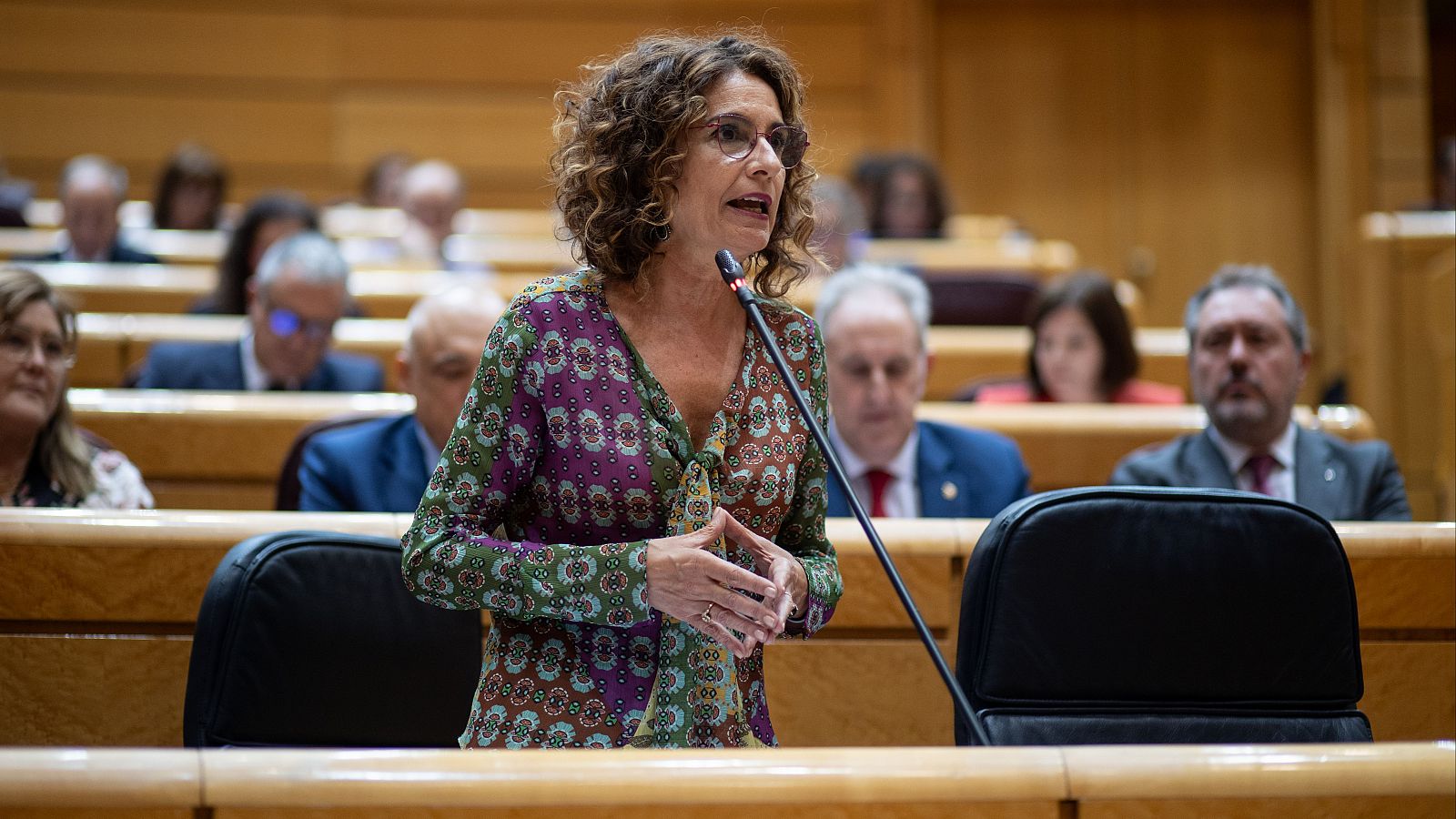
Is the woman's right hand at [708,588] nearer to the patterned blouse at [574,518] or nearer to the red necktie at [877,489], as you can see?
the patterned blouse at [574,518]

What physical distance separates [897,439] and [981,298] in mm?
1469

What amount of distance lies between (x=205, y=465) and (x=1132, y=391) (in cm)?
178

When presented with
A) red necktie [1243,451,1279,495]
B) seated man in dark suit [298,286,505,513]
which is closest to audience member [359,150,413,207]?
seated man in dark suit [298,286,505,513]

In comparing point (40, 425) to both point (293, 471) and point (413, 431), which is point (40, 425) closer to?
point (293, 471)

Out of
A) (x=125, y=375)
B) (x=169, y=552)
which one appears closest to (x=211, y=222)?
(x=125, y=375)

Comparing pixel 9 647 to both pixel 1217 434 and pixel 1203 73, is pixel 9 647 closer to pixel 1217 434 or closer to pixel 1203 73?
pixel 1217 434

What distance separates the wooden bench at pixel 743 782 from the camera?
900 millimetres

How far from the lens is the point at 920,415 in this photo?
255cm

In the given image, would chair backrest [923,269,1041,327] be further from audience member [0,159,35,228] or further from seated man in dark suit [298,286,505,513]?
audience member [0,159,35,228]

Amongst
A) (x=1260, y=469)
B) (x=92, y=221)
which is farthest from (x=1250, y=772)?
Result: (x=92, y=221)

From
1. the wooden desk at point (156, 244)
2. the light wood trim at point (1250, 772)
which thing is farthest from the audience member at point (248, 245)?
the light wood trim at point (1250, 772)

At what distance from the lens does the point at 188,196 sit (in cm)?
469

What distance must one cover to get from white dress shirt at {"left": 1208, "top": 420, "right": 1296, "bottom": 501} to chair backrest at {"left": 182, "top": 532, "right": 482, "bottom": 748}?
4.04ft

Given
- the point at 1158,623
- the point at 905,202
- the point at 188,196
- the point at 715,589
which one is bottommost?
the point at 1158,623
